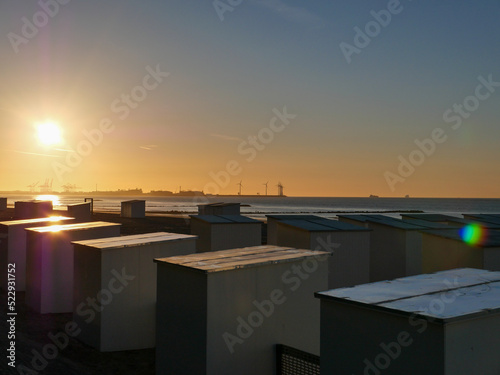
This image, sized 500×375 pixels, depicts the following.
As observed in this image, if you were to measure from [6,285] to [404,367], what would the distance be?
18.3 meters

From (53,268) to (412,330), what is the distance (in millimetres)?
13286

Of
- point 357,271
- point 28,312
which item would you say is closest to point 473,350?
point 357,271

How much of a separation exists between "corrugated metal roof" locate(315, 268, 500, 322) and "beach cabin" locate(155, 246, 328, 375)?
274 cm

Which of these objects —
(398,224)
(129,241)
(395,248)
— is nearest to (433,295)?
(129,241)

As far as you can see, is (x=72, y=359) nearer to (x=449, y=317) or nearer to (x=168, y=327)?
(x=168, y=327)

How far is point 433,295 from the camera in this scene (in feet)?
23.1

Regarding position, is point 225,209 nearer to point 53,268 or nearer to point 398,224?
point 398,224

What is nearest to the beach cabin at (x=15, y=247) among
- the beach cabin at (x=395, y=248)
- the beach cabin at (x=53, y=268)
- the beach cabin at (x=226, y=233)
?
the beach cabin at (x=53, y=268)

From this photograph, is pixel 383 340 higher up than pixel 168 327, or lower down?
higher up

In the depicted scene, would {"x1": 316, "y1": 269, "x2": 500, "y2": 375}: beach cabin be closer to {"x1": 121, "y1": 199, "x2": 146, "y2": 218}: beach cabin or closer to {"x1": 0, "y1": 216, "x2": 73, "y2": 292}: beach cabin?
{"x1": 0, "y1": 216, "x2": 73, "y2": 292}: beach cabin

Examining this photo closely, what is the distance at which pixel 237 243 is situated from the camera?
71.6ft

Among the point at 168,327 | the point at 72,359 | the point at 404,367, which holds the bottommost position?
the point at 72,359

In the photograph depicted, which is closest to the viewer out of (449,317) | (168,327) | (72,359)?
(449,317)

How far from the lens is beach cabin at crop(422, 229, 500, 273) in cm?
1247
